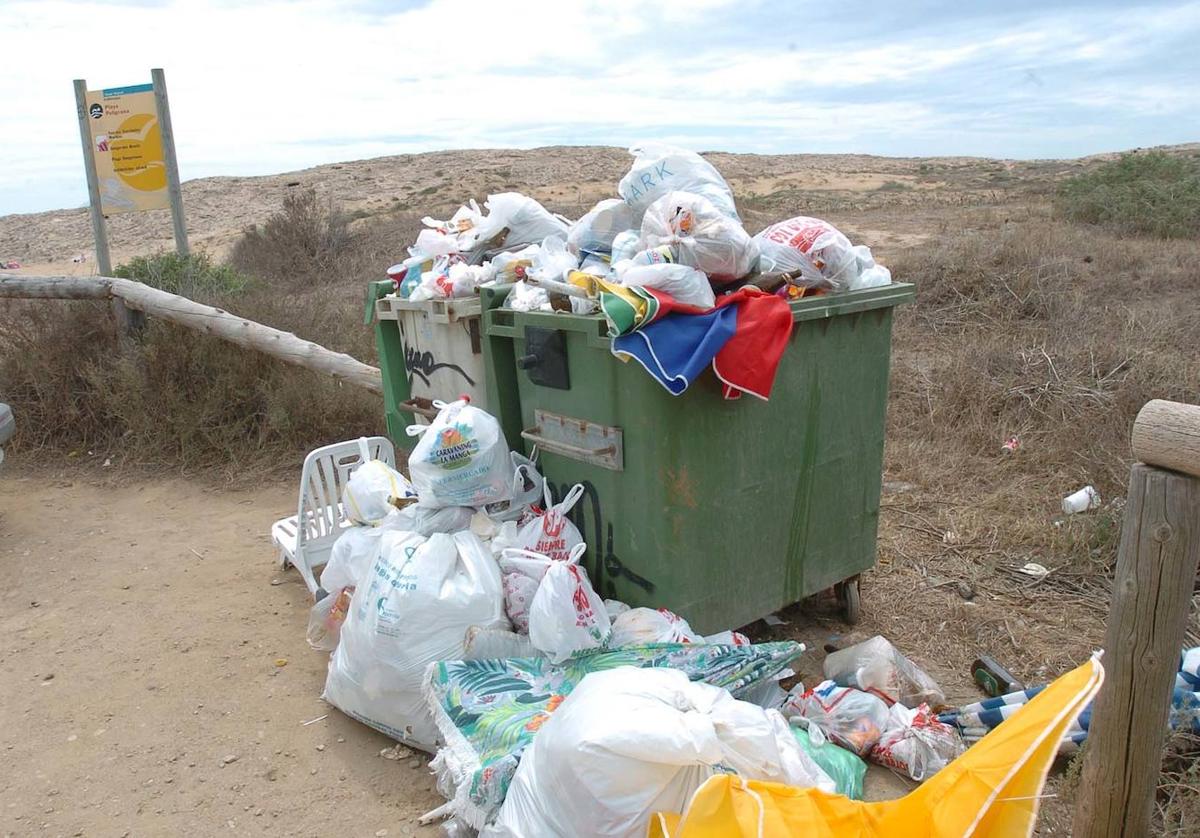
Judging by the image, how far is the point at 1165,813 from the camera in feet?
6.98

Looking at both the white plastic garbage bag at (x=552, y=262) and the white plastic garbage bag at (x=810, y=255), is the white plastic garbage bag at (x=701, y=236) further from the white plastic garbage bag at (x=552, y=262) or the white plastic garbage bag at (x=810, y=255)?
the white plastic garbage bag at (x=552, y=262)

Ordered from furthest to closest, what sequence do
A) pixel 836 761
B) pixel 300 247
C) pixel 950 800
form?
pixel 300 247, pixel 836 761, pixel 950 800

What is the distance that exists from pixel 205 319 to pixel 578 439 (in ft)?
11.9

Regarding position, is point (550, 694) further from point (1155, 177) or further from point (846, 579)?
point (1155, 177)

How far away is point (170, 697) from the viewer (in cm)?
321

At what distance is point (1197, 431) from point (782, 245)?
4.95ft

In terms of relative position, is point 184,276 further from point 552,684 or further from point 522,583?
point 552,684

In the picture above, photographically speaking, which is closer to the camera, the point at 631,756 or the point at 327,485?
the point at 631,756

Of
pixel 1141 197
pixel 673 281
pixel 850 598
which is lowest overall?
pixel 850 598

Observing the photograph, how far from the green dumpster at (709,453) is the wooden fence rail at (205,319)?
6.38 ft

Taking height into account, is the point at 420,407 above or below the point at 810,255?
below

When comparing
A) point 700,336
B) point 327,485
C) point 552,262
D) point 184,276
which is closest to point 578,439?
point 700,336

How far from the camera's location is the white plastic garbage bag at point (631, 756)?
198 centimetres

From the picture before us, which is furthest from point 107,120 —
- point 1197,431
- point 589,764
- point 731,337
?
point 1197,431
